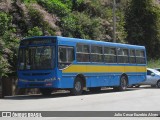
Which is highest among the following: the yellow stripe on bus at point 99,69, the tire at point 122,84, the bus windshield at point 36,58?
the bus windshield at point 36,58

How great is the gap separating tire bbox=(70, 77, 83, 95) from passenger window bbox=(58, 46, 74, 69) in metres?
1.29

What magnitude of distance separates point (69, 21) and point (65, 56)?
34.8ft

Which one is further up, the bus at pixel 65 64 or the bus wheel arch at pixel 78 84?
the bus at pixel 65 64

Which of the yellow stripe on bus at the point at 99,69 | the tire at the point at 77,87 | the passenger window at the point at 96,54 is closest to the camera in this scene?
the yellow stripe on bus at the point at 99,69

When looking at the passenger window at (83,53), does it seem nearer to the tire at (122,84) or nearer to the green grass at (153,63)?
the tire at (122,84)

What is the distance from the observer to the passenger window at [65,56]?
70.5 feet

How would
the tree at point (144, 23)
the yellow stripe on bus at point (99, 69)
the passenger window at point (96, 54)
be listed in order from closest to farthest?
the yellow stripe on bus at point (99, 69) < the passenger window at point (96, 54) < the tree at point (144, 23)

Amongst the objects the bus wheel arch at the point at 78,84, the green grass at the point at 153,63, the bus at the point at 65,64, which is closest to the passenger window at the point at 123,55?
the bus at the point at 65,64

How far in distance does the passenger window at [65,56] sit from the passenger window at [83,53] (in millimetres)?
575

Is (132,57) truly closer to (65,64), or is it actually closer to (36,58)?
(65,64)

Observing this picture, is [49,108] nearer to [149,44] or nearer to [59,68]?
[59,68]

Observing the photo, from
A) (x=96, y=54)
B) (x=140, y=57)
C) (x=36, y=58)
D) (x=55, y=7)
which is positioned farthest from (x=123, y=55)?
(x=36, y=58)

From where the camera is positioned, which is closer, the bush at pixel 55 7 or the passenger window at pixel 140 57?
the passenger window at pixel 140 57

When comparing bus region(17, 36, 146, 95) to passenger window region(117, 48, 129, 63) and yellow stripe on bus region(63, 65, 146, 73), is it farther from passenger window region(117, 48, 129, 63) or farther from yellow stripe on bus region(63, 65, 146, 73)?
passenger window region(117, 48, 129, 63)
